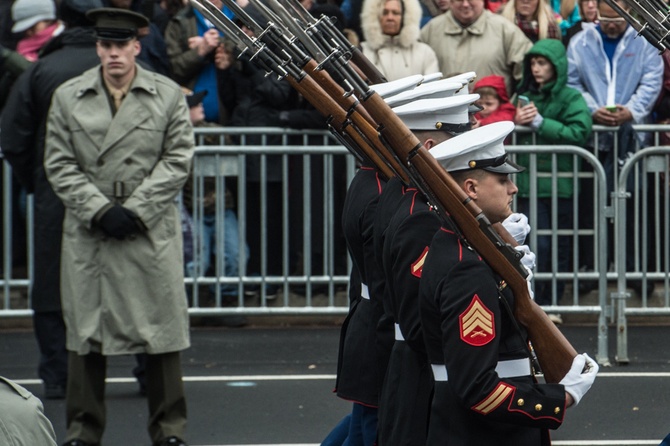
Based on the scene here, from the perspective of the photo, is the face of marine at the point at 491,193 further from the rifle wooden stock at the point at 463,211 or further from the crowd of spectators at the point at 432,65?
the crowd of spectators at the point at 432,65

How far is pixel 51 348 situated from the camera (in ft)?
27.1

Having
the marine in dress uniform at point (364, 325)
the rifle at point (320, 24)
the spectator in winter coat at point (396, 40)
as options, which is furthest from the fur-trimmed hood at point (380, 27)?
the rifle at point (320, 24)

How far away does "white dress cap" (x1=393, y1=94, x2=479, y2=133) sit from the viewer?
5.03m

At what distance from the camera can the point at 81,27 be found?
8.25 meters

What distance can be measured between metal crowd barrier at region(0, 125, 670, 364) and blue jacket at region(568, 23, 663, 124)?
627 millimetres

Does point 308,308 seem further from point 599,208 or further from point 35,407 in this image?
point 35,407

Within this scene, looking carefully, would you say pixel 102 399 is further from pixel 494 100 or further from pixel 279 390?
pixel 494 100

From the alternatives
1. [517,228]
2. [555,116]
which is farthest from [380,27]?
[517,228]

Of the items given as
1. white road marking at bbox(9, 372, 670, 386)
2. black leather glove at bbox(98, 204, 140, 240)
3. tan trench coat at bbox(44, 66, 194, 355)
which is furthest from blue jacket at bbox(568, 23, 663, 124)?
black leather glove at bbox(98, 204, 140, 240)

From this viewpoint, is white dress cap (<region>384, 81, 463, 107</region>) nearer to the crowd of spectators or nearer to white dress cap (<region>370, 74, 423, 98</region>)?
white dress cap (<region>370, 74, 423, 98</region>)

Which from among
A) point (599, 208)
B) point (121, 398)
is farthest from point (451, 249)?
point (599, 208)

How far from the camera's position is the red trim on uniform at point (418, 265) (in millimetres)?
4469

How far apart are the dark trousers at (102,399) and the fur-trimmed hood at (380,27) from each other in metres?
3.81

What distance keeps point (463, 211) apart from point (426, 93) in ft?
4.22
